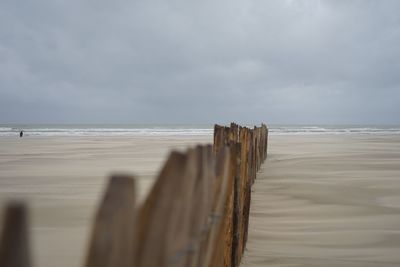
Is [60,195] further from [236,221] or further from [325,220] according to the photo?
[236,221]

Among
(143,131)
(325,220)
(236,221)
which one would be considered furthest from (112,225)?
(143,131)

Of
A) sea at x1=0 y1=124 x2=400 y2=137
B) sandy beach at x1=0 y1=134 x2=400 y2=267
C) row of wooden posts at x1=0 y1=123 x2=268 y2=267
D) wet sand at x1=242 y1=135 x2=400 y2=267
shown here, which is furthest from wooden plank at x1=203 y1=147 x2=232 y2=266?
sea at x1=0 y1=124 x2=400 y2=137

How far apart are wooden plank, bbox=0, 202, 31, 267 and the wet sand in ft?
11.5

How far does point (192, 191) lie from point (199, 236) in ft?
0.86

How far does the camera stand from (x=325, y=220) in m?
5.60

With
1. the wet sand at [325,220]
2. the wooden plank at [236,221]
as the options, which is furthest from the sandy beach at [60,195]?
the wet sand at [325,220]

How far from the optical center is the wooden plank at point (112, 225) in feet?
2.91

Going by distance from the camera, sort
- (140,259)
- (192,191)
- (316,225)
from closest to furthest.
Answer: (140,259) < (192,191) < (316,225)

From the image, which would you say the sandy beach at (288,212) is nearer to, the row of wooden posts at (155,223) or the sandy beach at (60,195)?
→ the sandy beach at (60,195)

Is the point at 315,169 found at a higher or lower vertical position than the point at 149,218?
lower

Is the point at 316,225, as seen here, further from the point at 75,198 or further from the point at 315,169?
the point at 315,169

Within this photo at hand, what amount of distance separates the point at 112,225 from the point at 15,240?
224mm

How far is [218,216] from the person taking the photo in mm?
2080

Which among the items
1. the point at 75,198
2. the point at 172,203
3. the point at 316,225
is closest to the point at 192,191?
the point at 172,203
